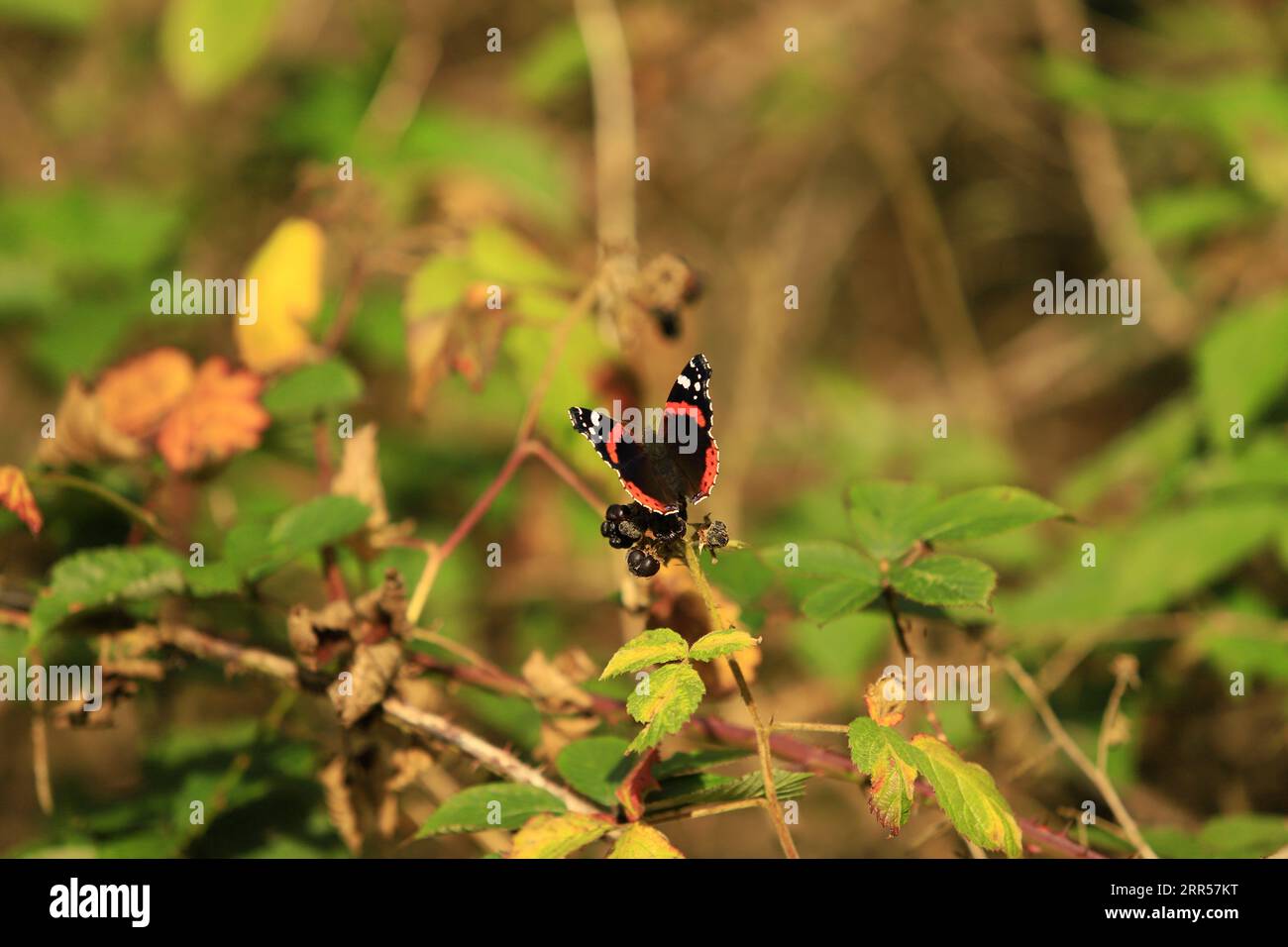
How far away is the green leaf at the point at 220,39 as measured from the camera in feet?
9.76

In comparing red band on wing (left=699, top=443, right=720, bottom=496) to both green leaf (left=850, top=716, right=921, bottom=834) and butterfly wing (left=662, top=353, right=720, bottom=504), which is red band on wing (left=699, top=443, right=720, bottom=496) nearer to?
butterfly wing (left=662, top=353, right=720, bottom=504)

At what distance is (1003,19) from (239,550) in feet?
13.4

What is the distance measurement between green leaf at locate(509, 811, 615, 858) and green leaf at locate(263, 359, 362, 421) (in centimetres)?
80

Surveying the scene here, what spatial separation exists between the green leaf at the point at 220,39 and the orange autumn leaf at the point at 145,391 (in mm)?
1543

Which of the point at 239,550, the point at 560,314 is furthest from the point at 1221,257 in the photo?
the point at 239,550

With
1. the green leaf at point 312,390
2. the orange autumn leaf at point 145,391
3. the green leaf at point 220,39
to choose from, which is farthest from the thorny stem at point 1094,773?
the green leaf at point 220,39

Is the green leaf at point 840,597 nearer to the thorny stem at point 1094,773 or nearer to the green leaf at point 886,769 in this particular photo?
the green leaf at point 886,769

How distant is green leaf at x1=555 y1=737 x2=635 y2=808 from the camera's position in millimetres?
1313

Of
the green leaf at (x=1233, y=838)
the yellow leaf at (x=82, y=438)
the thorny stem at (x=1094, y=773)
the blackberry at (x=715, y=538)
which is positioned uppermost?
the yellow leaf at (x=82, y=438)

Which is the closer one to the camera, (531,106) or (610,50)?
(610,50)

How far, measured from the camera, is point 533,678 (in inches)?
57.4
